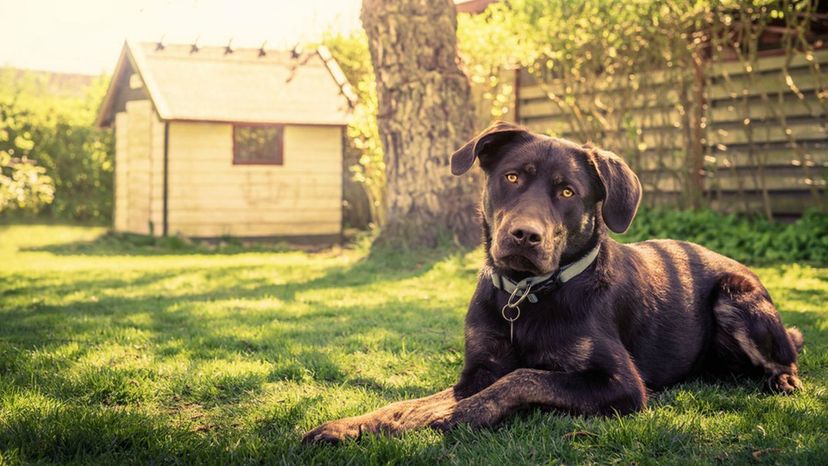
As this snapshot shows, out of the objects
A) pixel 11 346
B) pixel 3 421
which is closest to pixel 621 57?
pixel 11 346

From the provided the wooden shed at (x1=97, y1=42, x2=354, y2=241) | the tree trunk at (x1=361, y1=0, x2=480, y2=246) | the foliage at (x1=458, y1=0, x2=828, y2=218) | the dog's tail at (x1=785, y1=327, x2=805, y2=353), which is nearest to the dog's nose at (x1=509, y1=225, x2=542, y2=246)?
the dog's tail at (x1=785, y1=327, x2=805, y2=353)

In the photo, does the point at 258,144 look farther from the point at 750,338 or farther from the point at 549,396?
the point at 549,396

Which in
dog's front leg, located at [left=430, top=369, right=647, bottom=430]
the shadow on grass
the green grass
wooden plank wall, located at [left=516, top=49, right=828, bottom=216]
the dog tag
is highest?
wooden plank wall, located at [left=516, top=49, right=828, bottom=216]

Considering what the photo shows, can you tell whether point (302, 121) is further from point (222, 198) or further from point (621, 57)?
point (621, 57)

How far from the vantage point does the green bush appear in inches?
384

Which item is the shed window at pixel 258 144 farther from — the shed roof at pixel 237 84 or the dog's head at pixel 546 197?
the dog's head at pixel 546 197

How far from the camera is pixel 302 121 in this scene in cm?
1697

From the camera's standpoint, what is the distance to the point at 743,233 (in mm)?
10359

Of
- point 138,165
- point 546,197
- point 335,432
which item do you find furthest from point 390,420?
point 138,165

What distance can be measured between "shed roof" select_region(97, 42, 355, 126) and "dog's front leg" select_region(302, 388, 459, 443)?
42.2ft

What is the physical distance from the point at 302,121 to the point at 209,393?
13.3 m

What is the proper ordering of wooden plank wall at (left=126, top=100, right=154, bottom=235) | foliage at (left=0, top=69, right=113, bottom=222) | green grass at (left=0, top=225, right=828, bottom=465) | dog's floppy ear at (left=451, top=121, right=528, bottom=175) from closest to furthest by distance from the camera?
green grass at (left=0, top=225, right=828, bottom=465) < dog's floppy ear at (left=451, top=121, right=528, bottom=175) < wooden plank wall at (left=126, top=100, right=154, bottom=235) < foliage at (left=0, top=69, right=113, bottom=222)

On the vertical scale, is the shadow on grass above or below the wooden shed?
below

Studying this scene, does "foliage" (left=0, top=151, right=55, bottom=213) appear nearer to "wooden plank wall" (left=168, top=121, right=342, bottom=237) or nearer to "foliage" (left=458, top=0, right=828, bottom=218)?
"wooden plank wall" (left=168, top=121, right=342, bottom=237)
